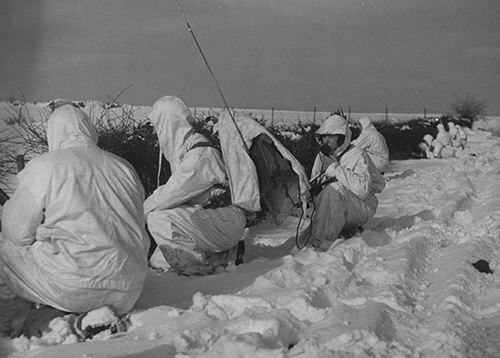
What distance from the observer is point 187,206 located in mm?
6324

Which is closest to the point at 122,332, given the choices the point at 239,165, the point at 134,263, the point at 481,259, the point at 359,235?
the point at 134,263

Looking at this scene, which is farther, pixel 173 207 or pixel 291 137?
pixel 291 137

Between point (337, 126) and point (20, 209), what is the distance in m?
4.82

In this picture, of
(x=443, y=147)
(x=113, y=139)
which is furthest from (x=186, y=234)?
(x=443, y=147)

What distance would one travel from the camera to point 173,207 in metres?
6.27

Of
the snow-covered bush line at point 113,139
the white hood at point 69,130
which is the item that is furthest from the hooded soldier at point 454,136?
the white hood at point 69,130

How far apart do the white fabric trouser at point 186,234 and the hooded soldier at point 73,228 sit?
5.03ft

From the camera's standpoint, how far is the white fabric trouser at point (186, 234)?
6.13 meters

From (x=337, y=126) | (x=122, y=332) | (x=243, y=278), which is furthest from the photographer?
(x=337, y=126)

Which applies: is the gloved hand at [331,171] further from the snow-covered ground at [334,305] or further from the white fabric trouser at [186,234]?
the white fabric trouser at [186,234]

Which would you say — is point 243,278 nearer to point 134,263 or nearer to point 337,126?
point 134,263

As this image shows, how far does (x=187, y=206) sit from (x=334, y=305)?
198cm

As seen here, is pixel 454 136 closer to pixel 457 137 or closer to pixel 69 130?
pixel 457 137

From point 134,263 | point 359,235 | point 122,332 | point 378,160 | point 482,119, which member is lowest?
point 482,119
